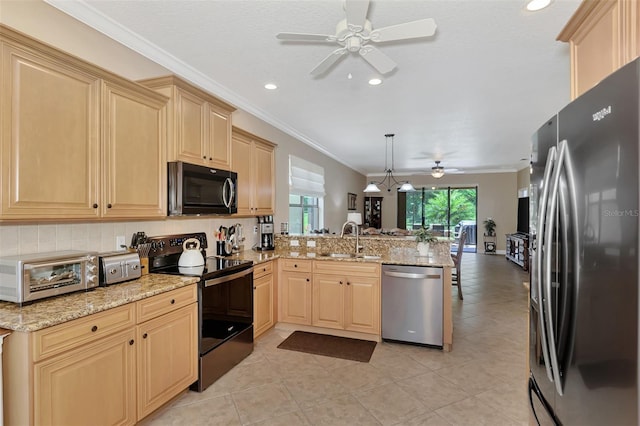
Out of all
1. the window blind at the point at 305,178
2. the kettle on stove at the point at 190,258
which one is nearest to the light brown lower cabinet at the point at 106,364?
the kettle on stove at the point at 190,258

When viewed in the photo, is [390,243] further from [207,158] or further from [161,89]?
[161,89]

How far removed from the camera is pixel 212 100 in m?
3.00

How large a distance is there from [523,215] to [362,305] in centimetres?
777

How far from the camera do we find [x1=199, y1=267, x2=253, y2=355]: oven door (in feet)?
8.50

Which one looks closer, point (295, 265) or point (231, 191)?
point (231, 191)

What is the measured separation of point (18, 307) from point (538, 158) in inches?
105

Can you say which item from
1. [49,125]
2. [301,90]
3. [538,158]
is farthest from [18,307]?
[301,90]

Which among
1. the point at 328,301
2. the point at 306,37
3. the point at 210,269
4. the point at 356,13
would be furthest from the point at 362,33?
the point at 328,301

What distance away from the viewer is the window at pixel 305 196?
18.5ft

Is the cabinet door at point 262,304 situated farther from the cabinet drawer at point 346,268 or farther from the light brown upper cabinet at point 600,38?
the light brown upper cabinet at point 600,38

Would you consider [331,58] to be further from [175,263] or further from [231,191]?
[175,263]

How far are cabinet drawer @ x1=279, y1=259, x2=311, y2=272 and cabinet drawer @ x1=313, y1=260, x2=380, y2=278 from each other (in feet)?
0.30

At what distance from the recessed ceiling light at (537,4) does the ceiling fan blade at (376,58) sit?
33.7 inches

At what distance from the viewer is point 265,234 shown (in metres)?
4.27
